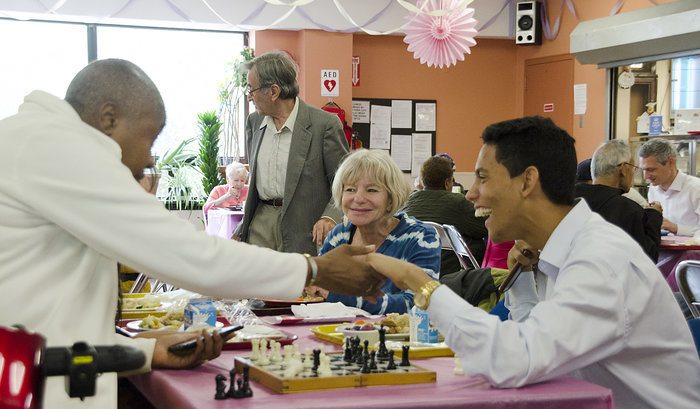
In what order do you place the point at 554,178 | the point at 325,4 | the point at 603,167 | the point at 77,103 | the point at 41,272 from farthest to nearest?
1. the point at 325,4
2. the point at 603,167
3. the point at 554,178
4. the point at 77,103
5. the point at 41,272

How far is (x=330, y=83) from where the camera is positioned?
28.1 feet

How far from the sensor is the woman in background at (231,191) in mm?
7602

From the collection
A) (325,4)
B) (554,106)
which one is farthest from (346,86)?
(554,106)

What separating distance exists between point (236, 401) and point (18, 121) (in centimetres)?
68

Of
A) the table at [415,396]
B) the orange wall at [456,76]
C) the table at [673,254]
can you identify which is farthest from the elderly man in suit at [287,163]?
the orange wall at [456,76]

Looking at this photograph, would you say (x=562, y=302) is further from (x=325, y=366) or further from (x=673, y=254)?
(x=673, y=254)

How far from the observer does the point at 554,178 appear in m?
1.89

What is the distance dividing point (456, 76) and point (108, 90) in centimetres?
815

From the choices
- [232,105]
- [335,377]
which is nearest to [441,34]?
[232,105]

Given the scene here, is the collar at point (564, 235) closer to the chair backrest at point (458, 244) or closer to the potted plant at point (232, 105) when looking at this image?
the chair backrest at point (458, 244)

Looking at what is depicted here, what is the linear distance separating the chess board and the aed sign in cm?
707

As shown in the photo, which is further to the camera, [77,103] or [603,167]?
[603,167]

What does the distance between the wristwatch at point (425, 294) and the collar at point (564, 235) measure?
32 centimetres

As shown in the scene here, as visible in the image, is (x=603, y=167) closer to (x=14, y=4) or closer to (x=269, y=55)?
(x=269, y=55)
